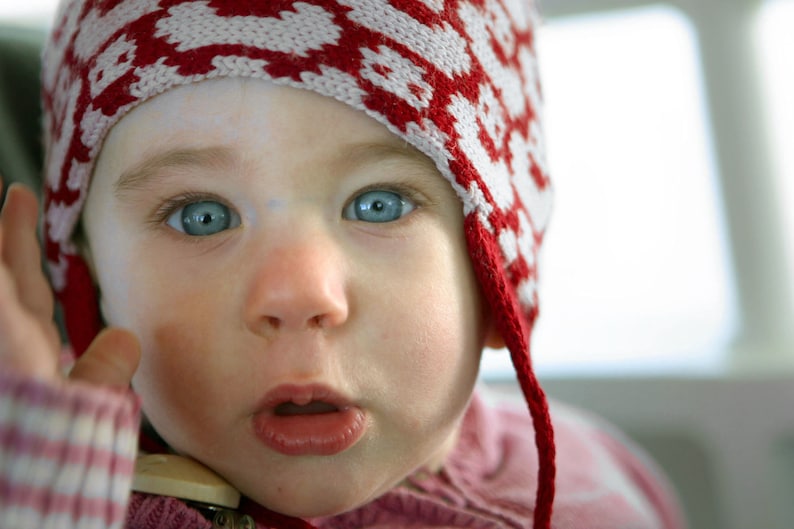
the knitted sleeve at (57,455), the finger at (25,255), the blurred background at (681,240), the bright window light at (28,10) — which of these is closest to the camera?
the knitted sleeve at (57,455)

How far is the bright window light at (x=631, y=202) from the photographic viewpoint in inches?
61.0

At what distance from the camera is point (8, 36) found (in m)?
1.01

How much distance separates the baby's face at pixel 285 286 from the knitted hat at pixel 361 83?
0.07 feet

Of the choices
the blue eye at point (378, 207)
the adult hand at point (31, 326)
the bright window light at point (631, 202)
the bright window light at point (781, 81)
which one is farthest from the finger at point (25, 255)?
the bright window light at point (781, 81)

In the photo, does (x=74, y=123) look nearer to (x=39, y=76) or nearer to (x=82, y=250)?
(x=82, y=250)

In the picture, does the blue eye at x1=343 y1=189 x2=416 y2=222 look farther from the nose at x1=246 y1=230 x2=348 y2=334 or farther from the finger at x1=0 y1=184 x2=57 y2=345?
the finger at x1=0 y1=184 x2=57 y2=345

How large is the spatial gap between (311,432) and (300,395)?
0.13 feet

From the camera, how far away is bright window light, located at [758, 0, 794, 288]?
4.85 ft

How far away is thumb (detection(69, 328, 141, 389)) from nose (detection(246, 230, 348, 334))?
0.09m

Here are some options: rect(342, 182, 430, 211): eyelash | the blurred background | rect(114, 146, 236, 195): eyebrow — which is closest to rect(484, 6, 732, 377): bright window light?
the blurred background

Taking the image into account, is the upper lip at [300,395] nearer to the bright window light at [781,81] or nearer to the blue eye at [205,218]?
the blue eye at [205,218]

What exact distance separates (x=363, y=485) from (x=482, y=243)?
230 millimetres

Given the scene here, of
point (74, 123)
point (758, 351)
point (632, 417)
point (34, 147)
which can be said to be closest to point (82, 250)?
point (74, 123)

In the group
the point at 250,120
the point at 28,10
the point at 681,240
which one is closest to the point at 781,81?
the point at 681,240
